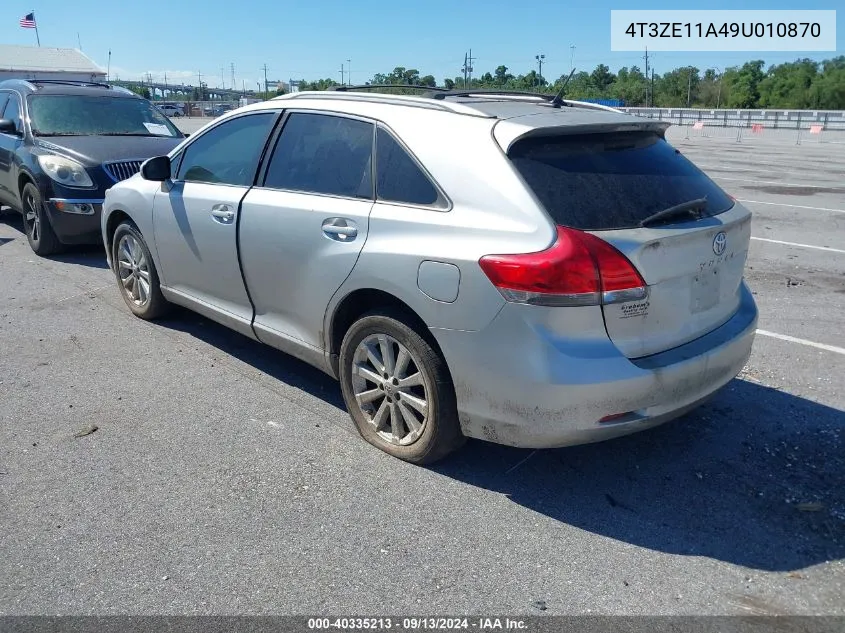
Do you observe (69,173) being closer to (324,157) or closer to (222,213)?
(222,213)

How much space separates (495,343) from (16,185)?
760cm

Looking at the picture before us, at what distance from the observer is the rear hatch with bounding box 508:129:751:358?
10.5 feet

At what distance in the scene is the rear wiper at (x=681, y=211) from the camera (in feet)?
11.0

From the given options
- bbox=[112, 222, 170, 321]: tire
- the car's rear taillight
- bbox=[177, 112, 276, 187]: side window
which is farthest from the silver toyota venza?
bbox=[112, 222, 170, 321]: tire

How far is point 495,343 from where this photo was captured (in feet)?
10.4

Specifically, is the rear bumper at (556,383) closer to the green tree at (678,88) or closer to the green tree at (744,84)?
the green tree at (744,84)

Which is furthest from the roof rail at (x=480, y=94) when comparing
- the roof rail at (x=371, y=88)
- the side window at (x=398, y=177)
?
the side window at (x=398, y=177)

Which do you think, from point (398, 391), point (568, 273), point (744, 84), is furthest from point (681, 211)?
point (744, 84)

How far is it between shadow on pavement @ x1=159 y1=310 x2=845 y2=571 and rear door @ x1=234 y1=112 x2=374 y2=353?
0.68 metres

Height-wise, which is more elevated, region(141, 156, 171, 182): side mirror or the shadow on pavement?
region(141, 156, 171, 182): side mirror

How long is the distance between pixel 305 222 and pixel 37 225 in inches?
221

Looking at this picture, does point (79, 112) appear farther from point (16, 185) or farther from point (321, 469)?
point (321, 469)

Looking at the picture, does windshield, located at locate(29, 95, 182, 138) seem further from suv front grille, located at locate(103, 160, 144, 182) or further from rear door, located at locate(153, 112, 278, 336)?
rear door, located at locate(153, 112, 278, 336)

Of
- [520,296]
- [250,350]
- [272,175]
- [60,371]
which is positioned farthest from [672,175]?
[60,371]
